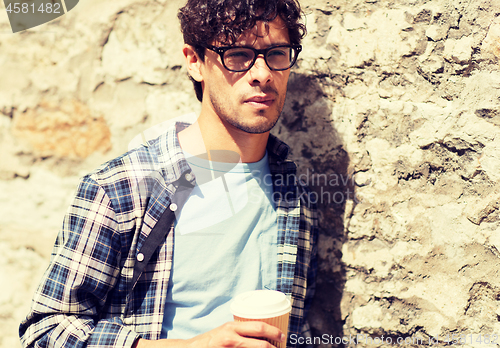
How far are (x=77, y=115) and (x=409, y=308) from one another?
1.89m

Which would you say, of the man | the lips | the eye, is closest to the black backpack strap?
the man

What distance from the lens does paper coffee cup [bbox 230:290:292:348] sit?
1.27 m

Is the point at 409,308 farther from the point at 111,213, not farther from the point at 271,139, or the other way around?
the point at 111,213

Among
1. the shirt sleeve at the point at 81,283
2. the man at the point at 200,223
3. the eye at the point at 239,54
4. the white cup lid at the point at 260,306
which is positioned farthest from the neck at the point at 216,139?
the white cup lid at the point at 260,306

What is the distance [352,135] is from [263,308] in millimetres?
1055

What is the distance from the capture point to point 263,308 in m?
1.27

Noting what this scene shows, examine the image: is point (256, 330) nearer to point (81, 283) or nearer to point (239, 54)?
point (81, 283)

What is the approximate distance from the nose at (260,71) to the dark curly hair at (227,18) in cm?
13

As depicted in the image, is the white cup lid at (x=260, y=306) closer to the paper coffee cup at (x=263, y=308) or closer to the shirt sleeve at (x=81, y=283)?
the paper coffee cup at (x=263, y=308)

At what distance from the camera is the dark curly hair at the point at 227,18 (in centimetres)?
162

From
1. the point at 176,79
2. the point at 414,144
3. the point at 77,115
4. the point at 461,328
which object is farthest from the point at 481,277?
the point at 77,115

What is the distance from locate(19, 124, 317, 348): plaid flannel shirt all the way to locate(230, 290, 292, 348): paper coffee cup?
39 centimetres

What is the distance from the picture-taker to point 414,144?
1843mm

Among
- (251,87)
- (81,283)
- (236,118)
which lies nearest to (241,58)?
(251,87)
